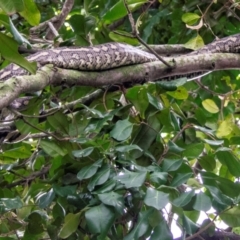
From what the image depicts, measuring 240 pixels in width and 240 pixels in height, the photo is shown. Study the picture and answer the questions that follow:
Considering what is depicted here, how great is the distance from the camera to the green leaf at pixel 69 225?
1859 millimetres

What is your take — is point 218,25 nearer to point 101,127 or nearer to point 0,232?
point 101,127

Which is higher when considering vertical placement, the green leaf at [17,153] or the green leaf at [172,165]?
the green leaf at [172,165]

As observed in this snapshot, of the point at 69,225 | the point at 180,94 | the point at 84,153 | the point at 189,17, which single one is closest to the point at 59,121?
the point at 84,153

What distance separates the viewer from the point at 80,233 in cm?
201

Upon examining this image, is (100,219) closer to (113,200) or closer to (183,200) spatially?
(113,200)

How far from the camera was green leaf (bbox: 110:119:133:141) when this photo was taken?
1872mm

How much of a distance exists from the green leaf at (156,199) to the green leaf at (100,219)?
15 centimetres

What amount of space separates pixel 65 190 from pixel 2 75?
0.73 metres

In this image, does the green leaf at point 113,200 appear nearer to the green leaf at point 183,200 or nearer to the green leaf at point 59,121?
the green leaf at point 183,200

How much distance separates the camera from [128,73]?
2295 mm

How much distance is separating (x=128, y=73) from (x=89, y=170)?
59 centimetres

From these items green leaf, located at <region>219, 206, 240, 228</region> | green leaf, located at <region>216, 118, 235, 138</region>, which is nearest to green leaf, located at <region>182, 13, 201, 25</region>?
green leaf, located at <region>216, 118, 235, 138</region>

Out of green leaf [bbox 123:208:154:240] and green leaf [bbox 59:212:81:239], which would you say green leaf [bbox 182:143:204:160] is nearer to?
green leaf [bbox 123:208:154:240]

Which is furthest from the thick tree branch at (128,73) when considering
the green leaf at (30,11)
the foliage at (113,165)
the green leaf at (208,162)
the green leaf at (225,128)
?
the green leaf at (208,162)
